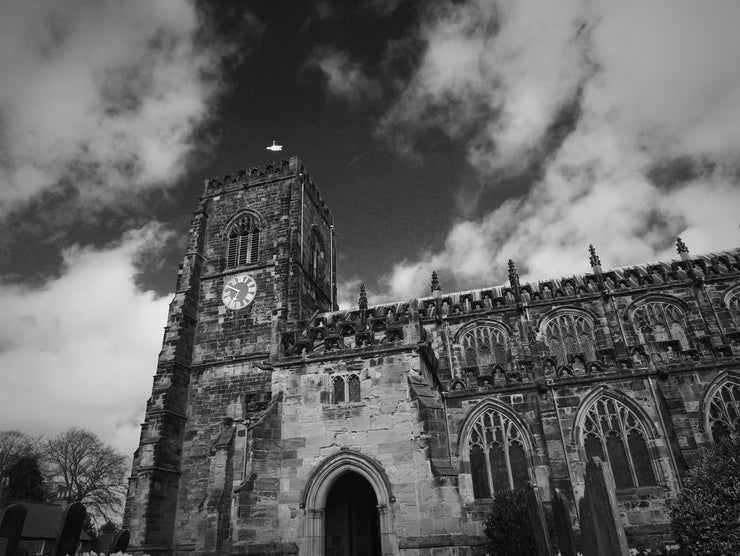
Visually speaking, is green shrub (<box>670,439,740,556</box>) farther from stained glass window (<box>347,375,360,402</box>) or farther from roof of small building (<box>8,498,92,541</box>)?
roof of small building (<box>8,498,92,541</box>)

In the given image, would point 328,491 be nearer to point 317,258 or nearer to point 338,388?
point 338,388

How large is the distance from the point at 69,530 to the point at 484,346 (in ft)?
62.2

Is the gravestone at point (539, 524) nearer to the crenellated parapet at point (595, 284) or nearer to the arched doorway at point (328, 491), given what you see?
the arched doorway at point (328, 491)

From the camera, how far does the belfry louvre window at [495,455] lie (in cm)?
1980

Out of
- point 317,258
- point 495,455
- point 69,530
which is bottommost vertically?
point 69,530

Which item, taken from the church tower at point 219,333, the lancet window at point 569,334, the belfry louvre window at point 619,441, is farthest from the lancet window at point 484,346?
the church tower at point 219,333

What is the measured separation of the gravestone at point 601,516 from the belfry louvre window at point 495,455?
469 inches

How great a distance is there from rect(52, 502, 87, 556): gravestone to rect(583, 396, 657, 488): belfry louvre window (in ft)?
53.1

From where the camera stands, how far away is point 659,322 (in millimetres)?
24156

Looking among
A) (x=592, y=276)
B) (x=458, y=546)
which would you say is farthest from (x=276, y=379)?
(x=592, y=276)

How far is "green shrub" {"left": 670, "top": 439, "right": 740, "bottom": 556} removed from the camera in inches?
474

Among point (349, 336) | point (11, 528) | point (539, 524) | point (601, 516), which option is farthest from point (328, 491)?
point (601, 516)

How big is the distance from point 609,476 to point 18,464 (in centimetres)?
4727

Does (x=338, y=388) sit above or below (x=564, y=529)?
above
